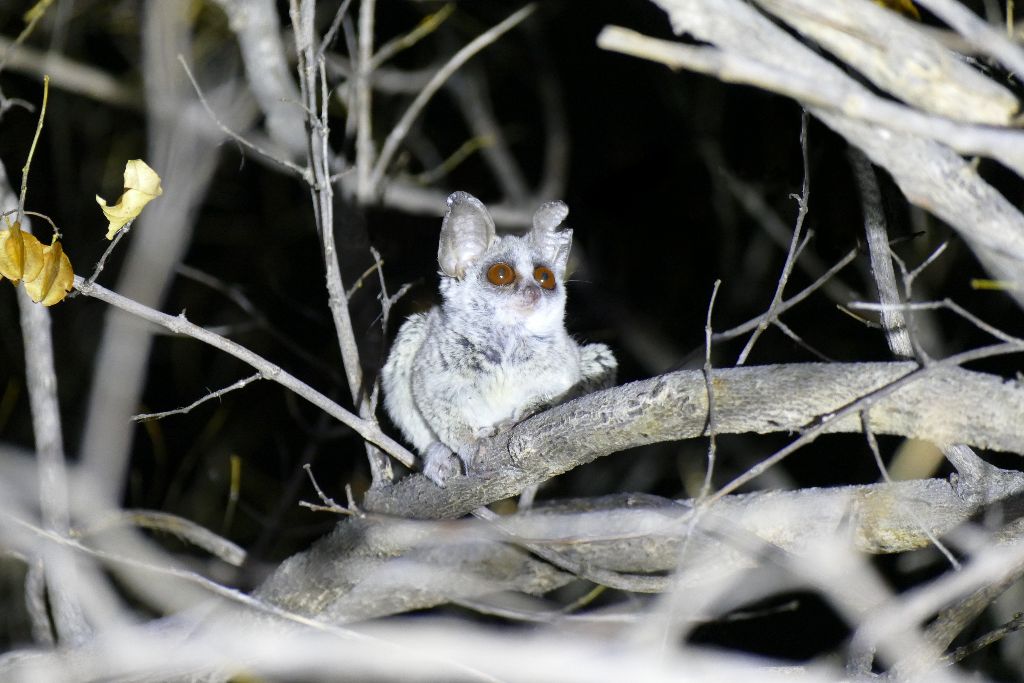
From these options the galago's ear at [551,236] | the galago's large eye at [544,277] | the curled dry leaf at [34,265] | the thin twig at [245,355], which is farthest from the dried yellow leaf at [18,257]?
the galago's ear at [551,236]

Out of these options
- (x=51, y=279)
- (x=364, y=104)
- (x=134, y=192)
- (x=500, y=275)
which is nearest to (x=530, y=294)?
(x=500, y=275)

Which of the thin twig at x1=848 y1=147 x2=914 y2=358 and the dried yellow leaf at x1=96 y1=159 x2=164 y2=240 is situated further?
the thin twig at x1=848 y1=147 x2=914 y2=358

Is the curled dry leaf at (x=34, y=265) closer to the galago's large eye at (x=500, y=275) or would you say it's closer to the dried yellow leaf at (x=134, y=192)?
→ the dried yellow leaf at (x=134, y=192)

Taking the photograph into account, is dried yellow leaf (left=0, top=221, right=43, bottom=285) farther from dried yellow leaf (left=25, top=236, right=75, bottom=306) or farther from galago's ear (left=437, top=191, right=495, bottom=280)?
galago's ear (left=437, top=191, right=495, bottom=280)

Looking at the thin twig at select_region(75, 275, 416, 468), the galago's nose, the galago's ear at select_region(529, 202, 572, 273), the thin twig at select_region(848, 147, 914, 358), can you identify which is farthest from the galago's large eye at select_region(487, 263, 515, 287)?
the thin twig at select_region(848, 147, 914, 358)

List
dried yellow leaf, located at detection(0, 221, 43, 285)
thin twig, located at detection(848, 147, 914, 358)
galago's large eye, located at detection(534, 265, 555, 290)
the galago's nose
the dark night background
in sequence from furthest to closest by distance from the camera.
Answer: the dark night background, galago's large eye, located at detection(534, 265, 555, 290), the galago's nose, thin twig, located at detection(848, 147, 914, 358), dried yellow leaf, located at detection(0, 221, 43, 285)


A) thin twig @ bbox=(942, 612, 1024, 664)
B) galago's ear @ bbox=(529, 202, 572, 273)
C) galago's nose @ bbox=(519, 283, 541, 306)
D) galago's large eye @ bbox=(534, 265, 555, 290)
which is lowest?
thin twig @ bbox=(942, 612, 1024, 664)

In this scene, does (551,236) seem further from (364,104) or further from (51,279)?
(51,279)
